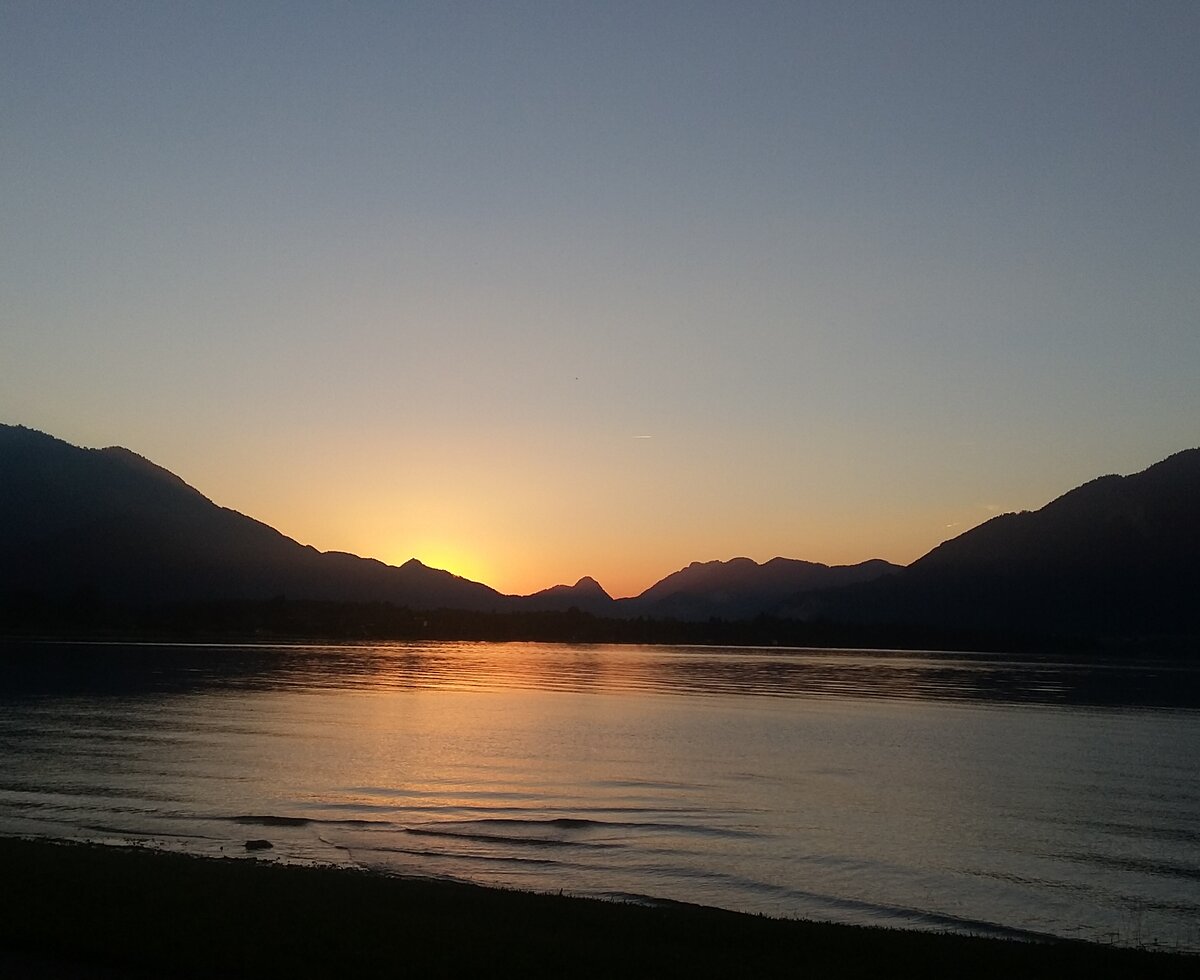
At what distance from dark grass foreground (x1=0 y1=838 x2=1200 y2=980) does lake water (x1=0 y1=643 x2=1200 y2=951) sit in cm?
602

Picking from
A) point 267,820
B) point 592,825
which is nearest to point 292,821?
point 267,820

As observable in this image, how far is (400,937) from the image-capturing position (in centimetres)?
1528

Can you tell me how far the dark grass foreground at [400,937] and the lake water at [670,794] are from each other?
602 centimetres

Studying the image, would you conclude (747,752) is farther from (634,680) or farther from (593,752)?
(634,680)

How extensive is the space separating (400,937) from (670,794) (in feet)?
84.9

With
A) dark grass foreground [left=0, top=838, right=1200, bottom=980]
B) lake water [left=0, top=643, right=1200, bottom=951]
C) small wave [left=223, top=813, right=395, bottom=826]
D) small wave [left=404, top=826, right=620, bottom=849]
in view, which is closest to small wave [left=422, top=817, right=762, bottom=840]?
lake water [left=0, top=643, right=1200, bottom=951]

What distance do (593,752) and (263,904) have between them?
120ft

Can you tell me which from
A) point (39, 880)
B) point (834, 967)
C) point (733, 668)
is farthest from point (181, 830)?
point (733, 668)

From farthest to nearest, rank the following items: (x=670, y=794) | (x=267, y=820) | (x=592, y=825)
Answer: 1. (x=670, y=794)
2. (x=592, y=825)
3. (x=267, y=820)

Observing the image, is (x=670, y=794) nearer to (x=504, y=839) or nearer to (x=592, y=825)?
(x=592, y=825)

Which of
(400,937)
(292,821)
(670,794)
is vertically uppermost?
(400,937)

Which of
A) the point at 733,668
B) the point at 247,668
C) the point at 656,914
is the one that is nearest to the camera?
the point at 656,914

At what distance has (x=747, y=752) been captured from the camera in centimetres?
5438

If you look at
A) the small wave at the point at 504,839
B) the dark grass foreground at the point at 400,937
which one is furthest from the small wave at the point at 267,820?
the dark grass foreground at the point at 400,937
